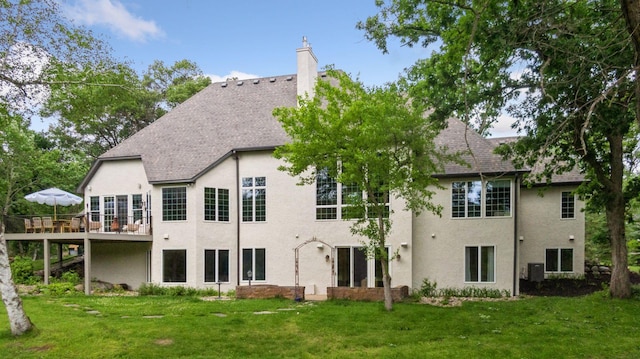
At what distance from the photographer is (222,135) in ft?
63.5

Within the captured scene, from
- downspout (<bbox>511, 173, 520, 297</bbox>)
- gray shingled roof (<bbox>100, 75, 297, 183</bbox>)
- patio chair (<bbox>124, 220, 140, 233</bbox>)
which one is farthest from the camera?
gray shingled roof (<bbox>100, 75, 297, 183</bbox>)

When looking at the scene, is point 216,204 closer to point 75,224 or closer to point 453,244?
point 75,224

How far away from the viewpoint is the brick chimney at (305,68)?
19.2m

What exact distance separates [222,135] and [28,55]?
31.7 feet

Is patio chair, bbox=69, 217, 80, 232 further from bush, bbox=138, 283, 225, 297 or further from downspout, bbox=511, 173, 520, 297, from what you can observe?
downspout, bbox=511, 173, 520, 297

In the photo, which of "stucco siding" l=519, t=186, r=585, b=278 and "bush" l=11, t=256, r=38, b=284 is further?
"stucco siding" l=519, t=186, r=585, b=278

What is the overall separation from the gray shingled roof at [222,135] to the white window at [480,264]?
110 inches

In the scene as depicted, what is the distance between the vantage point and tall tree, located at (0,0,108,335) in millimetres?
8773

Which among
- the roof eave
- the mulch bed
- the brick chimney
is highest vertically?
the brick chimney

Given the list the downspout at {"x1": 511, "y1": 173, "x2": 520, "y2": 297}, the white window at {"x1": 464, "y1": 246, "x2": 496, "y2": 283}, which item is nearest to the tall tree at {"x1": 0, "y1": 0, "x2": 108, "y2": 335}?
the white window at {"x1": 464, "y1": 246, "x2": 496, "y2": 283}

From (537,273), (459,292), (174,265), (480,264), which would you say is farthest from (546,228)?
(174,265)

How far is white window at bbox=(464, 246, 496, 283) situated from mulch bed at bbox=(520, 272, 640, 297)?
215 cm

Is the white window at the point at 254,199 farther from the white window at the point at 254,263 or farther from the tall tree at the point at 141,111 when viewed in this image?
the tall tree at the point at 141,111

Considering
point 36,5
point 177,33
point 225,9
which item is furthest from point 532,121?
point 177,33
